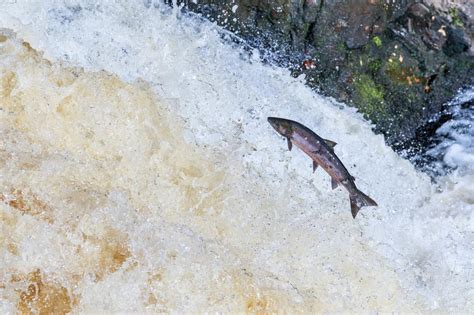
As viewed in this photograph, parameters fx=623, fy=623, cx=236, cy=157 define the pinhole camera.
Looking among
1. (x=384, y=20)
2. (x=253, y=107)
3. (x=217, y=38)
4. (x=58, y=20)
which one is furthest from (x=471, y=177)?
(x=58, y=20)

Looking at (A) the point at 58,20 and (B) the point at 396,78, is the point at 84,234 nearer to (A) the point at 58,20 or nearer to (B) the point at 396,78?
(A) the point at 58,20

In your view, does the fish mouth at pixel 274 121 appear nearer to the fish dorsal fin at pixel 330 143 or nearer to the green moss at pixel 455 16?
the fish dorsal fin at pixel 330 143

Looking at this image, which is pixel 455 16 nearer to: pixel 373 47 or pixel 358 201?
pixel 373 47

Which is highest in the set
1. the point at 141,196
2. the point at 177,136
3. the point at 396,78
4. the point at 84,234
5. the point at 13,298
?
the point at 396,78

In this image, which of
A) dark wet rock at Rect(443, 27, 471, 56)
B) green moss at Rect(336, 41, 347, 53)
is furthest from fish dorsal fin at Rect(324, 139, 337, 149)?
dark wet rock at Rect(443, 27, 471, 56)

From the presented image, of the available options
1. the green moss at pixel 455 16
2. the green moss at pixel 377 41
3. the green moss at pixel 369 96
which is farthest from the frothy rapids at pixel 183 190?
the green moss at pixel 455 16

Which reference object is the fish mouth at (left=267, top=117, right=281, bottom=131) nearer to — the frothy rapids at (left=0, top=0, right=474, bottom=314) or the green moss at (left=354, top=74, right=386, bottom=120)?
the frothy rapids at (left=0, top=0, right=474, bottom=314)
